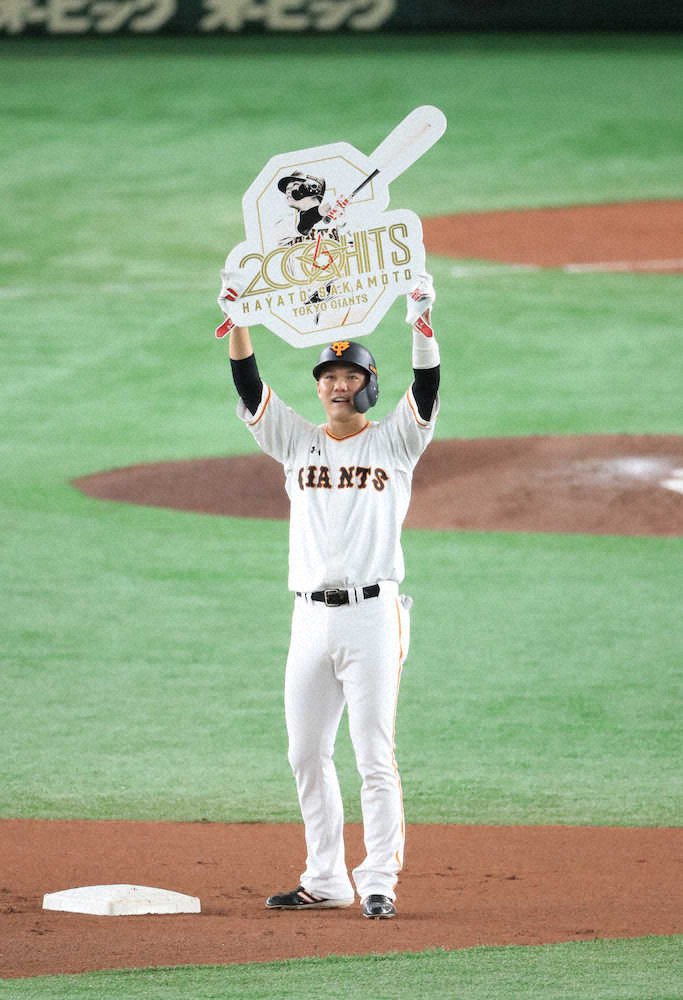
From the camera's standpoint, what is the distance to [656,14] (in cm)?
2759

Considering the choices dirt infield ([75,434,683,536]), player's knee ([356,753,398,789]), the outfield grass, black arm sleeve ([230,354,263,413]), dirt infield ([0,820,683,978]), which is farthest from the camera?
dirt infield ([75,434,683,536])

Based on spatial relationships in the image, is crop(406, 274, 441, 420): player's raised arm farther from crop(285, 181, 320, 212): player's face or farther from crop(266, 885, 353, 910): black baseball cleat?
crop(266, 885, 353, 910): black baseball cleat

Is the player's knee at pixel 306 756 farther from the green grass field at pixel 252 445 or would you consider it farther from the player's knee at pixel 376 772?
the green grass field at pixel 252 445

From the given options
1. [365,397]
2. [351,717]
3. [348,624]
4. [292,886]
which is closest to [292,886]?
[292,886]

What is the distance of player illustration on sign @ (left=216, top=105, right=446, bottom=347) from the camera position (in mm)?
6633

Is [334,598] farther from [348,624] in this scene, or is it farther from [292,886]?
[292,886]

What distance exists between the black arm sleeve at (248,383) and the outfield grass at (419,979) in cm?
196

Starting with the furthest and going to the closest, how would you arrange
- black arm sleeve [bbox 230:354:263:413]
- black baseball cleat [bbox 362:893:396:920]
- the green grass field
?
the green grass field → black arm sleeve [bbox 230:354:263:413] → black baseball cleat [bbox 362:893:396:920]

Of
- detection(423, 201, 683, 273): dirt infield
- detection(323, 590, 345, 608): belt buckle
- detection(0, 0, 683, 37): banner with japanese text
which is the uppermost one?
detection(0, 0, 683, 37): banner with japanese text

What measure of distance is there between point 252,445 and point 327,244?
9229 millimetres

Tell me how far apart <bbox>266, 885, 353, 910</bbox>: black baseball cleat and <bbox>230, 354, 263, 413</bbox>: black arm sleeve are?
1.69 m

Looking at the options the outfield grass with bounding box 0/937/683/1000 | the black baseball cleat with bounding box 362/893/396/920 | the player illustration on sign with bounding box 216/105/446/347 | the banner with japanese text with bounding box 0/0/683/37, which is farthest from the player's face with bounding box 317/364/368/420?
the banner with japanese text with bounding box 0/0/683/37

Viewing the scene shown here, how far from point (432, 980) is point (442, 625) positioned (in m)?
5.59

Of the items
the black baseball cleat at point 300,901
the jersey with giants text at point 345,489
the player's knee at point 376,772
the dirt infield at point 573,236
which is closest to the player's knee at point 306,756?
the player's knee at point 376,772
